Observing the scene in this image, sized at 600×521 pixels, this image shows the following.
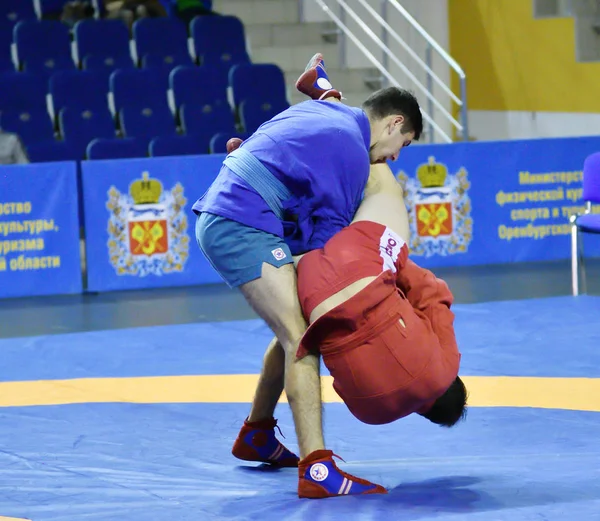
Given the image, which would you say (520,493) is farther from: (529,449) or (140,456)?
(140,456)

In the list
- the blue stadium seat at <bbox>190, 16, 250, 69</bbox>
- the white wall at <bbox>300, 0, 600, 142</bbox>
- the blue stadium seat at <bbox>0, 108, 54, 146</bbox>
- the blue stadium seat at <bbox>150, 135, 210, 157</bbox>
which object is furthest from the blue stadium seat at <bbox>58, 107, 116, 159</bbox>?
the white wall at <bbox>300, 0, 600, 142</bbox>

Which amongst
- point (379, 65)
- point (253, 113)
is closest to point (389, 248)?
point (253, 113)

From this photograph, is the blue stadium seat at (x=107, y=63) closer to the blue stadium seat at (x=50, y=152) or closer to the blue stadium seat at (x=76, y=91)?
the blue stadium seat at (x=76, y=91)

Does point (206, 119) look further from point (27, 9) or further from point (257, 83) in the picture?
point (27, 9)

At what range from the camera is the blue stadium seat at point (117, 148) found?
335 inches

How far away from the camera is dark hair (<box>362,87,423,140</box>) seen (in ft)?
11.4

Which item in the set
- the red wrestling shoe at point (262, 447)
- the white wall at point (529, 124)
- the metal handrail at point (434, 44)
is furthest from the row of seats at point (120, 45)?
the red wrestling shoe at point (262, 447)

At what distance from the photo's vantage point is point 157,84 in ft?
30.3

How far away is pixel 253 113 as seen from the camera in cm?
944

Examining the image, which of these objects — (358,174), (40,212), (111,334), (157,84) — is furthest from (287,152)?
(157,84)

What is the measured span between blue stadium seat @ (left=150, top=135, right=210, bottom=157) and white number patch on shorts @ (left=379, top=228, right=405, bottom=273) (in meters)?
5.71

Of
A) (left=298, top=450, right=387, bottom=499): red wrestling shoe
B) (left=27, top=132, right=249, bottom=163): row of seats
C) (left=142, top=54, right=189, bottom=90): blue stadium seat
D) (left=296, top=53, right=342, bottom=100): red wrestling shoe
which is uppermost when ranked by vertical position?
(left=296, top=53, right=342, bottom=100): red wrestling shoe

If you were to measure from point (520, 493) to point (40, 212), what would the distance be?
527 cm

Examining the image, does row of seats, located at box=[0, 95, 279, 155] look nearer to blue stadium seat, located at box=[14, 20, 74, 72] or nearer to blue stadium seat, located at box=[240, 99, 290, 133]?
blue stadium seat, located at box=[240, 99, 290, 133]
